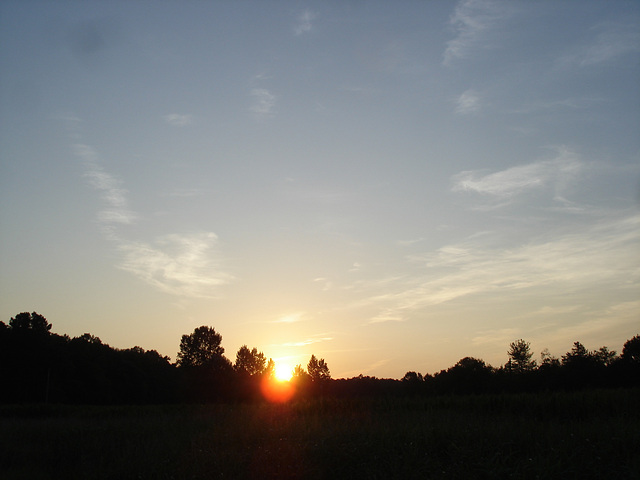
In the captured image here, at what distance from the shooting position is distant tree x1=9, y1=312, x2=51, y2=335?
66125 millimetres

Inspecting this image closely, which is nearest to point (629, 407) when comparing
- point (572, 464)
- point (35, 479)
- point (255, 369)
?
point (572, 464)

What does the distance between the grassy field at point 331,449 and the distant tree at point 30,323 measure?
53056 mm

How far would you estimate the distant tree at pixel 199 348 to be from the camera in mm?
84562

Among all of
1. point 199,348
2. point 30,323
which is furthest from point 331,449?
point 199,348

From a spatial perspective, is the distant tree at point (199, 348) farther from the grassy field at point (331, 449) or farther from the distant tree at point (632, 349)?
the grassy field at point (331, 449)

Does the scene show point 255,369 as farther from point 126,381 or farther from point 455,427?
point 455,427

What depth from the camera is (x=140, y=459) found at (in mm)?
14391

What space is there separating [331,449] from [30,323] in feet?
225

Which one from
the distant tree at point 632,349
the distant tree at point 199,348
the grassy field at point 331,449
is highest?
the distant tree at point 199,348

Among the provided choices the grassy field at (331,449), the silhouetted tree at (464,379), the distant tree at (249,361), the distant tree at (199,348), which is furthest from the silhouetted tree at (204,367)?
Result: the grassy field at (331,449)

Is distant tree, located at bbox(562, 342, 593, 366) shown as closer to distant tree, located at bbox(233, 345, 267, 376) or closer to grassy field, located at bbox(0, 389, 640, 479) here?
grassy field, located at bbox(0, 389, 640, 479)

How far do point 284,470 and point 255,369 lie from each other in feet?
313

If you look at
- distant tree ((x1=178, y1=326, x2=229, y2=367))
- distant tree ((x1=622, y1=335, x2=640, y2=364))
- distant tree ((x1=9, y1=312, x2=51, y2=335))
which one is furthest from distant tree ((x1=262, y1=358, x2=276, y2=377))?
distant tree ((x1=622, y1=335, x2=640, y2=364))

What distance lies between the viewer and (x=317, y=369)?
396 ft
